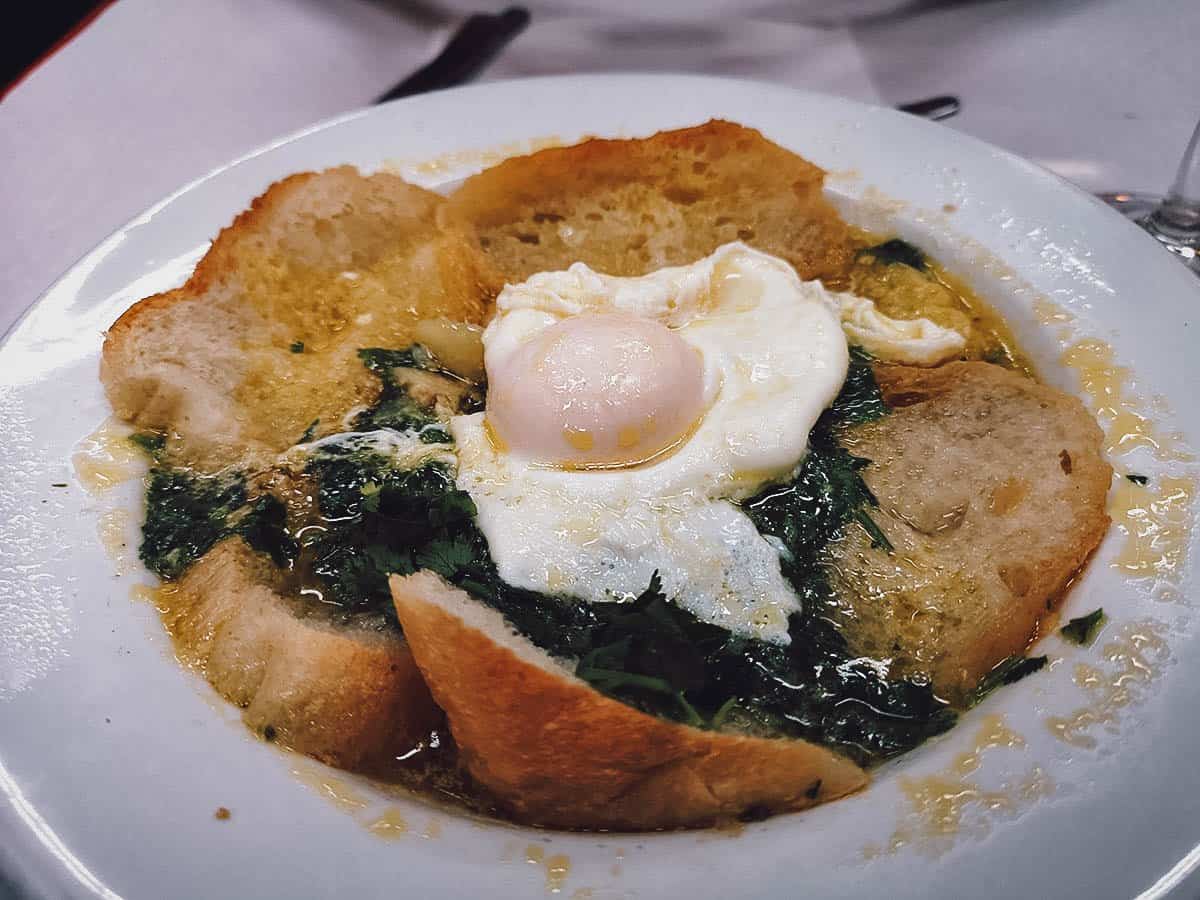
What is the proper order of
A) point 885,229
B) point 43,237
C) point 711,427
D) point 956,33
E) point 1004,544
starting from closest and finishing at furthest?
point 1004,544
point 711,427
point 885,229
point 43,237
point 956,33

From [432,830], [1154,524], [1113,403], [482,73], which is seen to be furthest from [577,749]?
[482,73]

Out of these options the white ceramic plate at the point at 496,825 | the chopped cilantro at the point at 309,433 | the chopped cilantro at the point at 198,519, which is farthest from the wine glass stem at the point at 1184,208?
the chopped cilantro at the point at 198,519

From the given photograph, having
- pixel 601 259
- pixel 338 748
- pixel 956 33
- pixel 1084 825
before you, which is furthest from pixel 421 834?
pixel 956 33

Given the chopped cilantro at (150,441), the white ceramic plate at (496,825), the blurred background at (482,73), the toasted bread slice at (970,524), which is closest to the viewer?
the white ceramic plate at (496,825)

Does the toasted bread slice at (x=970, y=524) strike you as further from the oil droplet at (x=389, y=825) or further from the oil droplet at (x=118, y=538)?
the oil droplet at (x=118, y=538)

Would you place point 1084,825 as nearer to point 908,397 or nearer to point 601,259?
point 908,397

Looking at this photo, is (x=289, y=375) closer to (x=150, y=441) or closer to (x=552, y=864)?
(x=150, y=441)
